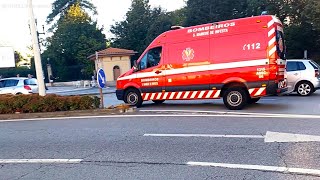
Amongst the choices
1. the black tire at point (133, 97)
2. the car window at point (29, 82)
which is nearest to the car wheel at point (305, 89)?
the black tire at point (133, 97)

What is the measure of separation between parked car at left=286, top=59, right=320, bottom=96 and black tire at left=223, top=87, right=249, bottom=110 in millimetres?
4275

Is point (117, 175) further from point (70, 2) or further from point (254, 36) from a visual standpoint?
point (70, 2)

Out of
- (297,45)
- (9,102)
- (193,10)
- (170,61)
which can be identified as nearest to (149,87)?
(170,61)

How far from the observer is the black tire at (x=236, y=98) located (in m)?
10.1

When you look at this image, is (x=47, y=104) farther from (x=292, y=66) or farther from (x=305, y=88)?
(x=305, y=88)

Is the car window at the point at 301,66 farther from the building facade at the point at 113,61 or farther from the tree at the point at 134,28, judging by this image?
the tree at the point at 134,28

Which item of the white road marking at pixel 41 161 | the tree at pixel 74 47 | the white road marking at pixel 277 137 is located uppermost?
the tree at pixel 74 47

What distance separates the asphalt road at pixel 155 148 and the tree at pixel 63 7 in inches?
2399

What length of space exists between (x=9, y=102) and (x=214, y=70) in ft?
24.0

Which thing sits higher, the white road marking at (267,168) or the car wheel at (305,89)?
the car wheel at (305,89)

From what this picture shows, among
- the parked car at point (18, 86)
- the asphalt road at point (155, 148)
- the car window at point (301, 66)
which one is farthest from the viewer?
the parked car at point (18, 86)

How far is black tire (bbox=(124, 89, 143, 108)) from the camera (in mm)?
12172

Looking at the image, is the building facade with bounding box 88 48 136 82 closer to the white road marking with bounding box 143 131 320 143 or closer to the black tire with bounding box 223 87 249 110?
the black tire with bounding box 223 87 249 110

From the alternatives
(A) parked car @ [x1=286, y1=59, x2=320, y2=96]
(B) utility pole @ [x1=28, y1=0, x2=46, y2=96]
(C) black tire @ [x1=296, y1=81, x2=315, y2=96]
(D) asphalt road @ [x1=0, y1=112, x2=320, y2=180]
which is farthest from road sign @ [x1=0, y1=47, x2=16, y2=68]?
(C) black tire @ [x1=296, y1=81, x2=315, y2=96]
